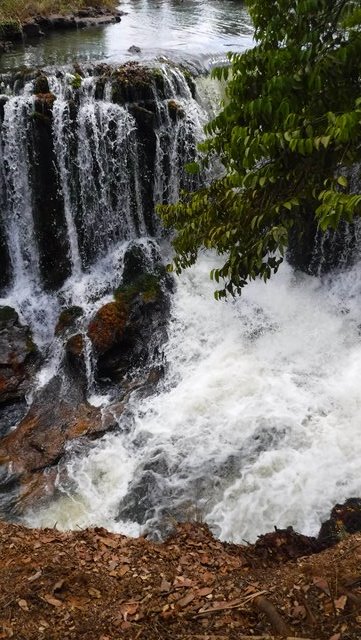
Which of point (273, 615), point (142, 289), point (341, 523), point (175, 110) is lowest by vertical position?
point (341, 523)

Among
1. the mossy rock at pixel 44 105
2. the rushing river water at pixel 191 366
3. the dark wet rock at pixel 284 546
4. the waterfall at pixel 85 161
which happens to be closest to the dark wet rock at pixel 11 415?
the rushing river water at pixel 191 366

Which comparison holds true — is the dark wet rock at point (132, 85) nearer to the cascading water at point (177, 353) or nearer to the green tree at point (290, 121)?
the cascading water at point (177, 353)

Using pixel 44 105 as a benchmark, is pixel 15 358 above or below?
below

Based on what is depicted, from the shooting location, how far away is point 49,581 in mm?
3895

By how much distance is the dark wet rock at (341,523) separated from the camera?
17.5ft

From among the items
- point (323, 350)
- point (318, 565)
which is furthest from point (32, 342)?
point (318, 565)

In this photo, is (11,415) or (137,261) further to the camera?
(137,261)

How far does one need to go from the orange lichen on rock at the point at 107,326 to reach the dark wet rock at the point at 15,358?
3.67 feet

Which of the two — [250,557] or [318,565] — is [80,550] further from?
[318,565]

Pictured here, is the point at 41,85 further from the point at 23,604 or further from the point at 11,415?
the point at 23,604

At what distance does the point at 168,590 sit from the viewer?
12.3ft

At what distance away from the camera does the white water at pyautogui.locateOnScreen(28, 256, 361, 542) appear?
6.26m

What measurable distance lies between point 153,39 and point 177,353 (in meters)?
11.7

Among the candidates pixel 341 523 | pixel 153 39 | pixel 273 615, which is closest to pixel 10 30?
pixel 153 39
